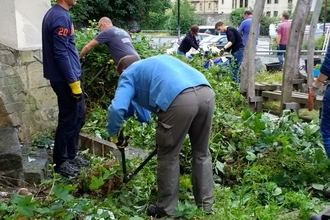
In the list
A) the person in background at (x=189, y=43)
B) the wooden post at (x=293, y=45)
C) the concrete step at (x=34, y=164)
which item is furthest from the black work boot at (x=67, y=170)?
the person in background at (x=189, y=43)

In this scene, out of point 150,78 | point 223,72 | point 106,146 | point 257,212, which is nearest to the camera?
point 150,78

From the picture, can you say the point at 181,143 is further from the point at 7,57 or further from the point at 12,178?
the point at 7,57

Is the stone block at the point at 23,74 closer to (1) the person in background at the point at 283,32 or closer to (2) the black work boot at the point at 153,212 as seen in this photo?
(2) the black work boot at the point at 153,212

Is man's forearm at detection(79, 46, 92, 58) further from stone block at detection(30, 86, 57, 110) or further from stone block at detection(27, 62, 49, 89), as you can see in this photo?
stone block at detection(27, 62, 49, 89)

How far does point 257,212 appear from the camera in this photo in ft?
12.9

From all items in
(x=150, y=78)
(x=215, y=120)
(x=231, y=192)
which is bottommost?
(x=231, y=192)

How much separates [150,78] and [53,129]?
2645mm

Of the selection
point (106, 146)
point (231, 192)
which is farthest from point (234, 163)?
point (106, 146)

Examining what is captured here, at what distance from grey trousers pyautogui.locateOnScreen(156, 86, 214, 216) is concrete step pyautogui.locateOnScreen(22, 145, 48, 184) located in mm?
1241

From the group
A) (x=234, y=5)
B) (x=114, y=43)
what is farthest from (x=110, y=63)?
(x=234, y=5)

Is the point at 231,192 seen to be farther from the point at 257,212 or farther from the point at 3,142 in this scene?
the point at 3,142

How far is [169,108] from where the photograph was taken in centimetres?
361

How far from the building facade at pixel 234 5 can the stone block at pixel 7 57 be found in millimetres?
A: 54750

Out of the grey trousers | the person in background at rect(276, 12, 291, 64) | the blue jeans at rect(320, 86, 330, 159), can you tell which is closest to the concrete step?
the grey trousers
